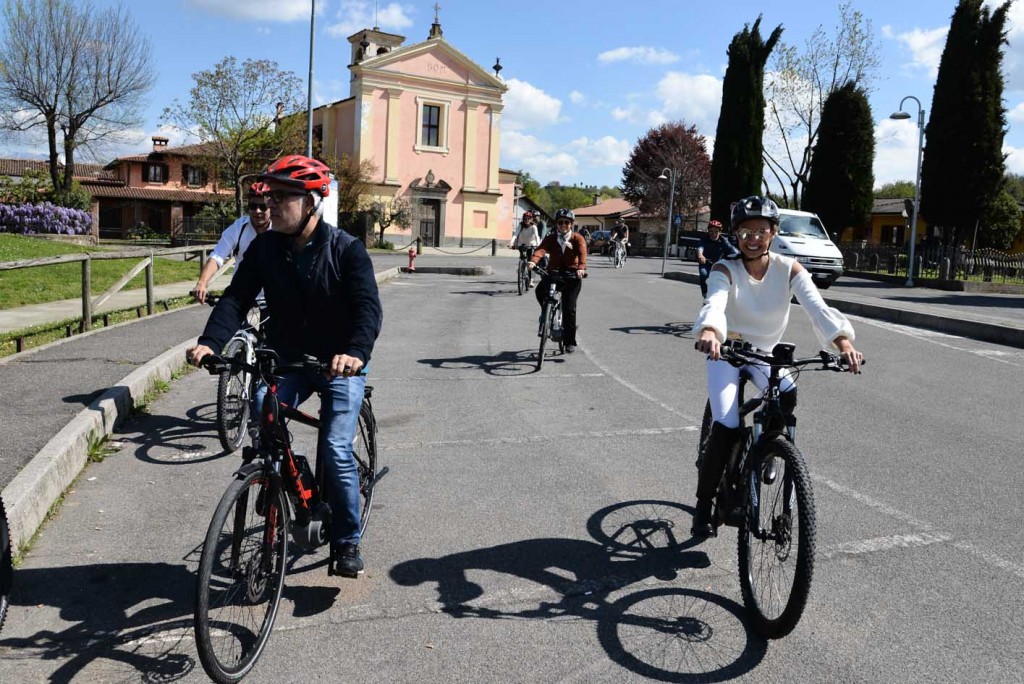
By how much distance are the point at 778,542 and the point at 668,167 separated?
70.6 metres

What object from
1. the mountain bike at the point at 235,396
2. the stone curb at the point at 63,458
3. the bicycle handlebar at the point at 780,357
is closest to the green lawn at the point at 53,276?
the stone curb at the point at 63,458

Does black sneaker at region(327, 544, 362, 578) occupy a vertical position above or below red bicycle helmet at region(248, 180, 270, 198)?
below

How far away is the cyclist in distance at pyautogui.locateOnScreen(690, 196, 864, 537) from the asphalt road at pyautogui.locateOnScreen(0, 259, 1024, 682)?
644mm

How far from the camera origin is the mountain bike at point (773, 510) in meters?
3.60

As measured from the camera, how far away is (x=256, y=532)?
3.55 meters

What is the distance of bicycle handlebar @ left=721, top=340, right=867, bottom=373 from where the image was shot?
3.93 meters

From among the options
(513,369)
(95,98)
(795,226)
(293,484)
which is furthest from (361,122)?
(293,484)

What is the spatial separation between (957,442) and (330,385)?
5.62 meters

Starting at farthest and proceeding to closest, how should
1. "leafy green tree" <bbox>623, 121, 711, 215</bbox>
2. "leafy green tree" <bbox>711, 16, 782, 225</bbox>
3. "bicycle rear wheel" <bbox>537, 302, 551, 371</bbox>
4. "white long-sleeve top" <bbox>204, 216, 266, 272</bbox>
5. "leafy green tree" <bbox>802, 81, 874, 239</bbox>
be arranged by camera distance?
"leafy green tree" <bbox>623, 121, 711, 215</bbox> → "leafy green tree" <bbox>711, 16, 782, 225</bbox> → "leafy green tree" <bbox>802, 81, 874, 239</bbox> → "bicycle rear wheel" <bbox>537, 302, 551, 371</bbox> → "white long-sleeve top" <bbox>204, 216, 266, 272</bbox>

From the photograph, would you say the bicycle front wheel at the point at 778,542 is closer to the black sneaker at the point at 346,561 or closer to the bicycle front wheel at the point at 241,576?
the black sneaker at the point at 346,561

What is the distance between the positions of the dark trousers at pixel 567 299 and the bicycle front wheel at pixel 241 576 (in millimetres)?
7938

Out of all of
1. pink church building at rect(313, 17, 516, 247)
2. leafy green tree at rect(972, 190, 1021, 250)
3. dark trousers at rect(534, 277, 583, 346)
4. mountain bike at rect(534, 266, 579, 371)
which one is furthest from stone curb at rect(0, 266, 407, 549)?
pink church building at rect(313, 17, 516, 247)

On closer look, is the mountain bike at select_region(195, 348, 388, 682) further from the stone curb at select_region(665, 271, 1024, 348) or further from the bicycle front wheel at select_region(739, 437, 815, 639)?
the stone curb at select_region(665, 271, 1024, 348)

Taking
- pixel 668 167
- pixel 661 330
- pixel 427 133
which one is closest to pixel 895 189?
pixel 668 167
